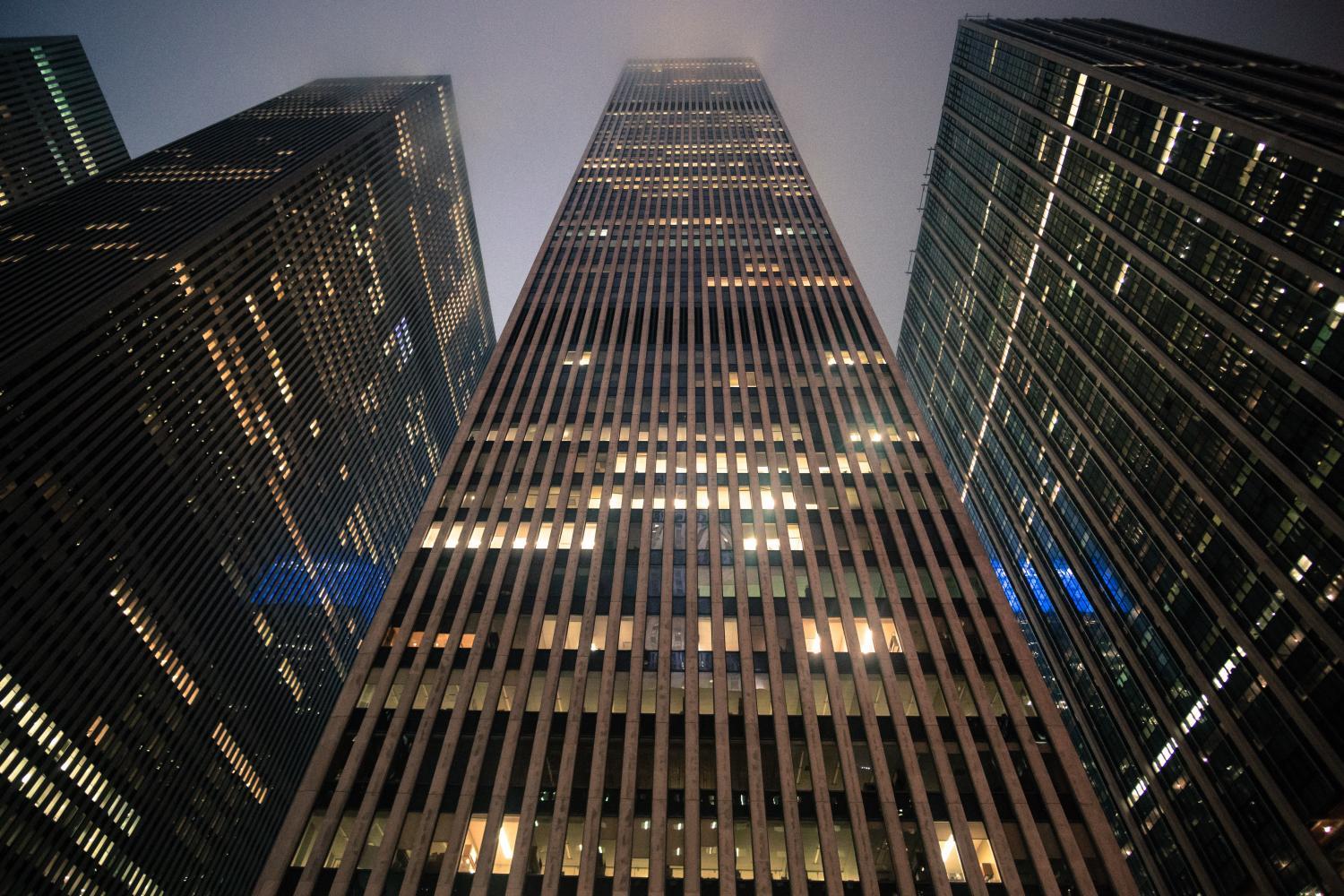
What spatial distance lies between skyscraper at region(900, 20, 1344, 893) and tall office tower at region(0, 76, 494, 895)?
327 feet

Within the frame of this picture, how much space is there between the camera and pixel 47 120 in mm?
132875

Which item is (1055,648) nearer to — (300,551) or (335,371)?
(300,551)

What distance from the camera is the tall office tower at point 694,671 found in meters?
27.3

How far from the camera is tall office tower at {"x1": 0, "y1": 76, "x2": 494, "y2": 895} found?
190ft

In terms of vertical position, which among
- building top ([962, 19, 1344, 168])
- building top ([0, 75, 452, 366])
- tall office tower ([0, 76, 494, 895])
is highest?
building top ([962, 19, 1344, 168])

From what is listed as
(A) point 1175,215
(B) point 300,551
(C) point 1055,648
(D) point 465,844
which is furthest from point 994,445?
(B) point 300,551

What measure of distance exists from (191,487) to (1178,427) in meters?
110

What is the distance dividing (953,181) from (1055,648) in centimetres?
8207

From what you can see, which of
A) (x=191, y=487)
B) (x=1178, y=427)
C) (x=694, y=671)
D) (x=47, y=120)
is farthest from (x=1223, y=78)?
(x=47, y=120)

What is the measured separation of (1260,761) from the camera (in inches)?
1896

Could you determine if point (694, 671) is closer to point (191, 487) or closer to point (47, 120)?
point (191, 487)

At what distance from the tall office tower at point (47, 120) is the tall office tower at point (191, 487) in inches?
1549

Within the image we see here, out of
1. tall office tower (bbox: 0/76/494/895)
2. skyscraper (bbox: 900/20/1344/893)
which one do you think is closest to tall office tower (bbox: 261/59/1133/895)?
skyscraper (bbox: 900/20/1344/893)

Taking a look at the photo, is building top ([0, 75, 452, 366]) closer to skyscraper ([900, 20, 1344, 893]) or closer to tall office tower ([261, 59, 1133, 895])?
tall office tower ([261, 59, 1133, 895])
